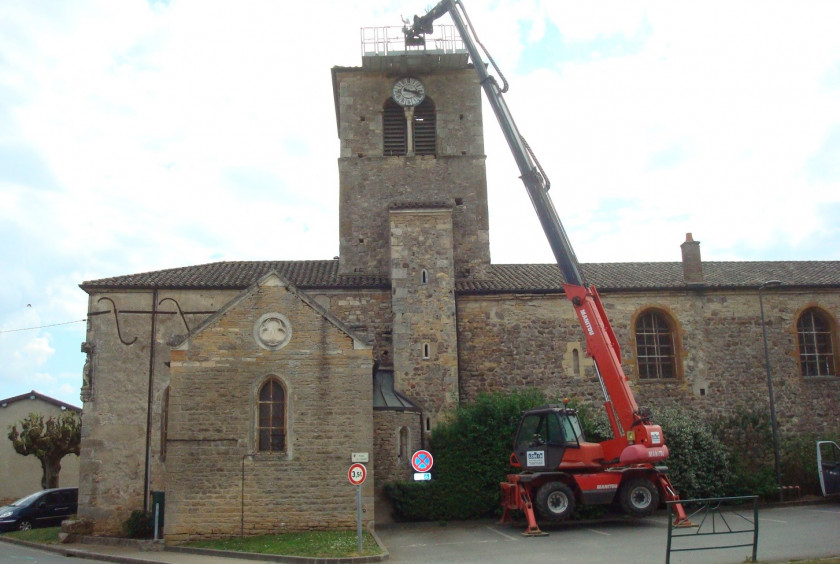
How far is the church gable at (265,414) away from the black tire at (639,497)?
252 inches

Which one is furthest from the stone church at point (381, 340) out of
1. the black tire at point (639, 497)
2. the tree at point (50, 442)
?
the tree at point (50, 442)

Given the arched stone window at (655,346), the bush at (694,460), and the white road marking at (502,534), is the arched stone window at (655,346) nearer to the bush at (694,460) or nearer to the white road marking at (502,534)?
the bush at (694,460)

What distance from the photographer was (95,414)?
23.7 metres

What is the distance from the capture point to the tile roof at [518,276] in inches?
978

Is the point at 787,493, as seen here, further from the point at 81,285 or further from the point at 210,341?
the point at 81,285

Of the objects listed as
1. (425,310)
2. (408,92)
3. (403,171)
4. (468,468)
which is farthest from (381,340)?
(408,92)

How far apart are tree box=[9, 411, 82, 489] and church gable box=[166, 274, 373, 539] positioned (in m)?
14.6

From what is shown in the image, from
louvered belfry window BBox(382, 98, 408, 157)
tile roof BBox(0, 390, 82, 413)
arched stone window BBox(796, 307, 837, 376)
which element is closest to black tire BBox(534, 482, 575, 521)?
arched stone window BBox(796, 307, 837, 376)

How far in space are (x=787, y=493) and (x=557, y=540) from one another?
35.0 ft

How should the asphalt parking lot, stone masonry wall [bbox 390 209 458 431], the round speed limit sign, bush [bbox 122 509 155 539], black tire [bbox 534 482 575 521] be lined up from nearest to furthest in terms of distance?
the asphalt parking lot, the round speed limit sign, black tire [bbox 534 482 575 521], bush [bbox 122 509 155 539], stone masonry wall [bbox 390 209 458 431]

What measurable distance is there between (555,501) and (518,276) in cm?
1027

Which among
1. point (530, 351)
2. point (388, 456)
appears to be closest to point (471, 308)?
point (530, 351)

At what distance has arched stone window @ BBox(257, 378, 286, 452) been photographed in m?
19.0

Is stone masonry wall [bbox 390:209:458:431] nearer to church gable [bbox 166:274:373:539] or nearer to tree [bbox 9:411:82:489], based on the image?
church gable [bbox 166:274:373:539]
